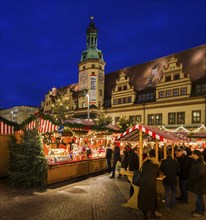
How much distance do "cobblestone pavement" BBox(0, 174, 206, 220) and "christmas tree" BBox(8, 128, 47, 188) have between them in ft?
1.77

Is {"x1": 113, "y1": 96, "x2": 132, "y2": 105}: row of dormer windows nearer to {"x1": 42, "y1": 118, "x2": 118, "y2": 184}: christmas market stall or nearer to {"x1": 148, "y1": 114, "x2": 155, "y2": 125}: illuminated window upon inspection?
{"x1": 148, "y1": 114, "x2": 155, "y2": 125}: illuminated window

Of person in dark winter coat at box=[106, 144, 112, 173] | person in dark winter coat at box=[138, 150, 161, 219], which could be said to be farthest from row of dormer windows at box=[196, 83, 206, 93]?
person in dark winter coat at box=[138, 150, 161, 219]

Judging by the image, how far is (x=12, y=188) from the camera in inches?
459

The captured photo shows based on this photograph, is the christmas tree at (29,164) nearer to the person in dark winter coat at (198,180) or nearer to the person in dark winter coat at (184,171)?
the person in dark winter coat at (184,171)

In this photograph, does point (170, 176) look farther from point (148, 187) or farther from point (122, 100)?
point (122, 100)

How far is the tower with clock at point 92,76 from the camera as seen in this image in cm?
4725

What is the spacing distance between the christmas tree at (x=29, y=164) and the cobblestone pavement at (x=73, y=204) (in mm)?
539

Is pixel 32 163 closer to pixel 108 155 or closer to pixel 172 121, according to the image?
pixel 108 155

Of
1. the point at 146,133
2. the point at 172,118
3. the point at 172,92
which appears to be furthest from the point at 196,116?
the point at 146,133

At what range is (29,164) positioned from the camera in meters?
12.1

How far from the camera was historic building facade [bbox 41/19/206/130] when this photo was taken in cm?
3509

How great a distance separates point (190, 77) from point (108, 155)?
982 inches

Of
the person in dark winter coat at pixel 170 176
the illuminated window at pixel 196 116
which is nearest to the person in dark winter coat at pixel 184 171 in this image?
the person in dark winter coat at pixel 170 176

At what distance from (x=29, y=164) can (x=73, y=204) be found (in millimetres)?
3997
